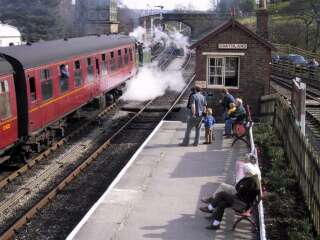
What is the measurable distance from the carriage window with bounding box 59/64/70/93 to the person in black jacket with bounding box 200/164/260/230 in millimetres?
8368

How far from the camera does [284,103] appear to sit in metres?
15.4

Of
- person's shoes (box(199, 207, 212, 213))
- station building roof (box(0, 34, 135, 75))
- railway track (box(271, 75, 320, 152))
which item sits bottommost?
person's shoes (box(199, 207, 212, 213))

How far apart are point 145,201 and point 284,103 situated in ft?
22.1

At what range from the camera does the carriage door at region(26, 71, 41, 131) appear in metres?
13.4

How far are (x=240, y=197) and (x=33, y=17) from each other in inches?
1475

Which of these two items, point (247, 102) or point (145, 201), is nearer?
point (145, 201)

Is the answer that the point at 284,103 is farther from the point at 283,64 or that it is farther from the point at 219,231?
the point at 283,64

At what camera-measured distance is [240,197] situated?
895 centimetres

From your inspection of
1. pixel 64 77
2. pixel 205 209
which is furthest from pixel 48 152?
pixel 205 209

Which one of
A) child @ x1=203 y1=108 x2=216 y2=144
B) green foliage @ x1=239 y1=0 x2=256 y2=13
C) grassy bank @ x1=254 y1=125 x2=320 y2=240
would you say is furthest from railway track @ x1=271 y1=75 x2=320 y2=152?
green foliage @ x1=239 y1=0 x2=256 y2=13

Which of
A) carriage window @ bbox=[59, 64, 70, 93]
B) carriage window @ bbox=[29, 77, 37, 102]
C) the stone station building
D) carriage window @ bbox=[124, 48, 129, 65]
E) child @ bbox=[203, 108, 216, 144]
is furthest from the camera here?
carriage window @ bbox=[124, 48, 129, 65]

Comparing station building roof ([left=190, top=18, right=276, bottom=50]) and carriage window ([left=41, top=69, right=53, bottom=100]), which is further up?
station building roof ([left=190, top=18, right=276, bottom=50])

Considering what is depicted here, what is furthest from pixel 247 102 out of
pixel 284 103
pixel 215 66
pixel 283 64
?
pixel 283 64

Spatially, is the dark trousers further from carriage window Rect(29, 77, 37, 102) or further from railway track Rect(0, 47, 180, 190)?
carriage window Rect(29, 77, 37, 102)
